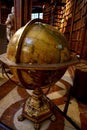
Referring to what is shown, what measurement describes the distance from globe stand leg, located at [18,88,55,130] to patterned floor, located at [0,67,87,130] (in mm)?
89

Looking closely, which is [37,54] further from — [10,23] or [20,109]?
[10,23]

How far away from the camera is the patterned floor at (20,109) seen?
6.01 feet

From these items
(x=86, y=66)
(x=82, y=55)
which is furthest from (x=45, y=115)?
(x=82, y=55)

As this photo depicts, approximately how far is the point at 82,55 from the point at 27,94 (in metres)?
1.75

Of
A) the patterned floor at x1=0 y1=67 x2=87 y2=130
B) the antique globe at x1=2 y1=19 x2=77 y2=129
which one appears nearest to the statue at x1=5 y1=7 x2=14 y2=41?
the patterned floor at x1=0 y1=67 x2=87 y2=130

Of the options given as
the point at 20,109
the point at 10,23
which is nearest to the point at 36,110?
the point at 20,109

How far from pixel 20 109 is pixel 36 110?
433 millimetres

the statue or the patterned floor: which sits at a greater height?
the statue

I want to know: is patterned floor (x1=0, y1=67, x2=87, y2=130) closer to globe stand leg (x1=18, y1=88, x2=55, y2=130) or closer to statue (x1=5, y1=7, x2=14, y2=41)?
globe stand leg (x1=18, y1=88, x2=55, y2=130)

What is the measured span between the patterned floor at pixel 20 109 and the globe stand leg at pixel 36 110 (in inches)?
3.5

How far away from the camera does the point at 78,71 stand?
94.7 inches

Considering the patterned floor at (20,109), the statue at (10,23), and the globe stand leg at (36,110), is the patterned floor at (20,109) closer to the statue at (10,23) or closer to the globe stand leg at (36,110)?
the globe stand leg at (36,110)

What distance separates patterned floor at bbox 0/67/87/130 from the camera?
1831 mm

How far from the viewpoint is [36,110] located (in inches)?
71.0
